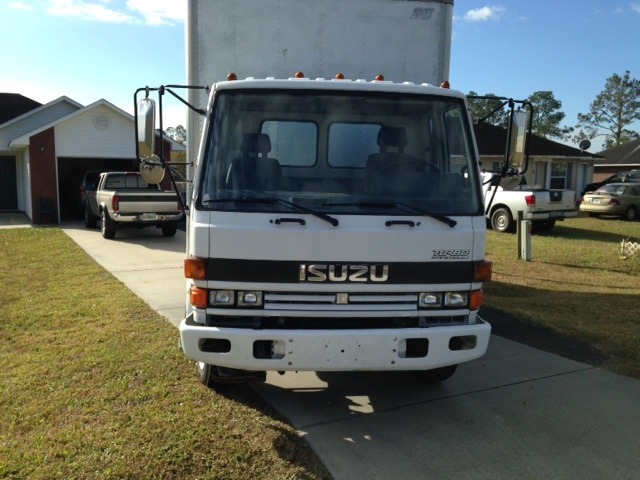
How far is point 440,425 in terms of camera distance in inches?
160

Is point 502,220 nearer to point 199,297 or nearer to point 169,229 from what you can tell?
point 169,229

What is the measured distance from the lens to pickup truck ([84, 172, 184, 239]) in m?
14.1

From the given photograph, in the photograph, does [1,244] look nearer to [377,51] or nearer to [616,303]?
[377,51]

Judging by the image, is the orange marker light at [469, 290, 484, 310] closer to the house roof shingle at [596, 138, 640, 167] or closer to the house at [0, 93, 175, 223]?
the house at [0, 93, 175, 223]

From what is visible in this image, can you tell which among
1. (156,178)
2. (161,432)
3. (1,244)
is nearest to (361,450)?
(161,432)

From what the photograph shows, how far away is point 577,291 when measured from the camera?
343 inches

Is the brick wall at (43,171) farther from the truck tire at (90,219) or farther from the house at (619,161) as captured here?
the house at (619,161)

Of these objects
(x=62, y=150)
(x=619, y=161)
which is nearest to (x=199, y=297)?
(x=62, y=150)

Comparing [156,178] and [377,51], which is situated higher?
[377,51]

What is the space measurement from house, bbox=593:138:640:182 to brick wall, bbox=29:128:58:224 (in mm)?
35270

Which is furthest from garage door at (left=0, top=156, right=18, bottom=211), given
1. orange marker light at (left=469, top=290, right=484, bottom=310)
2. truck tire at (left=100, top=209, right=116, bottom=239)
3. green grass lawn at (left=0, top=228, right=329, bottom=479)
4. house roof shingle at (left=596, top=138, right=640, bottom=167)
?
house roof shingle at (left=596, top=138, right=640, bottom=167)

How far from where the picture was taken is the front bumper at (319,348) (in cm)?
350

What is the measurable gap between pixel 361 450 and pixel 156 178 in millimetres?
2543

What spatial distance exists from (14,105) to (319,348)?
27.9 meters
